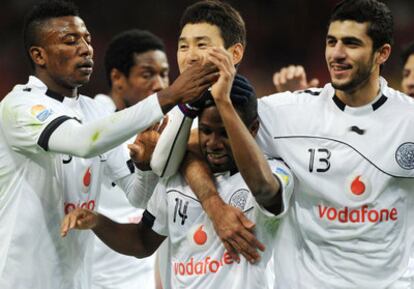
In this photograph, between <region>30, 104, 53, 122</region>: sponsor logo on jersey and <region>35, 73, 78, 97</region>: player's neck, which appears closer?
<region>30, 104, 53, 122</region>: sponsor logo on jersey

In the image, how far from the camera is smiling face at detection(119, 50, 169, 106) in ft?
19.9

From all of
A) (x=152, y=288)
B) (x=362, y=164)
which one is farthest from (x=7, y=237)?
(x=152, y=288)

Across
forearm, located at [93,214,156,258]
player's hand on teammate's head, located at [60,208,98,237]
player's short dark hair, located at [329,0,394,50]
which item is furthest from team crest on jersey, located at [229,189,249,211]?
player's short dark hair, located at [329,0,394,50]

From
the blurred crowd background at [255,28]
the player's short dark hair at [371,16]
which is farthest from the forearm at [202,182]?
the blurred crowd background at [255,28]

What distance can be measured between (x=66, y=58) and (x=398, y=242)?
67.1 inches

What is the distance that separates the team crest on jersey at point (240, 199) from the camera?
11.5ft

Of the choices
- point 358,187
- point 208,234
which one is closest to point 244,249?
point 208,234

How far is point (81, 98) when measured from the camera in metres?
4.19

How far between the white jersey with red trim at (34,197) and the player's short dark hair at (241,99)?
26.1 inches

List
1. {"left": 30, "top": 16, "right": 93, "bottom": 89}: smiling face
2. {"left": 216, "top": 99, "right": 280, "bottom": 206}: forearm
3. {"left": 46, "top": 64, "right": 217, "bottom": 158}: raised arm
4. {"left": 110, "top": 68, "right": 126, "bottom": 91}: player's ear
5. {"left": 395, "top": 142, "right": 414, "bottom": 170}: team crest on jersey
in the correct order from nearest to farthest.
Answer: {"left": 216, "top": 99, "right": 280, "bottom": 206}: forearm → {"left": 46, "top": 64, "right": 217, "bottom": 158}: raised arm → {"left": 395, "top": 142, "right": 414, "bottom": 170}: team crest on jersey → {"left": 30, "top": 16, "right": 93, "bottom": 89}: smiling face → {"left": 110, "top": 68, "right": 126, "bottom": 91}: player's ear

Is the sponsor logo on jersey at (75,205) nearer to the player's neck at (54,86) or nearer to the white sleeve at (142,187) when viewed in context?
the white sleeve at (142,187)

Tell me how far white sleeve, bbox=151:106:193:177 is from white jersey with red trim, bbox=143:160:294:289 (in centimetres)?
11

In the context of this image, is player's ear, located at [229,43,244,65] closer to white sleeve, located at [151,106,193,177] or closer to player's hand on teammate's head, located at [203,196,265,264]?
white sleeve, located at [151,106,193,177]

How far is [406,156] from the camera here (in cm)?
355
